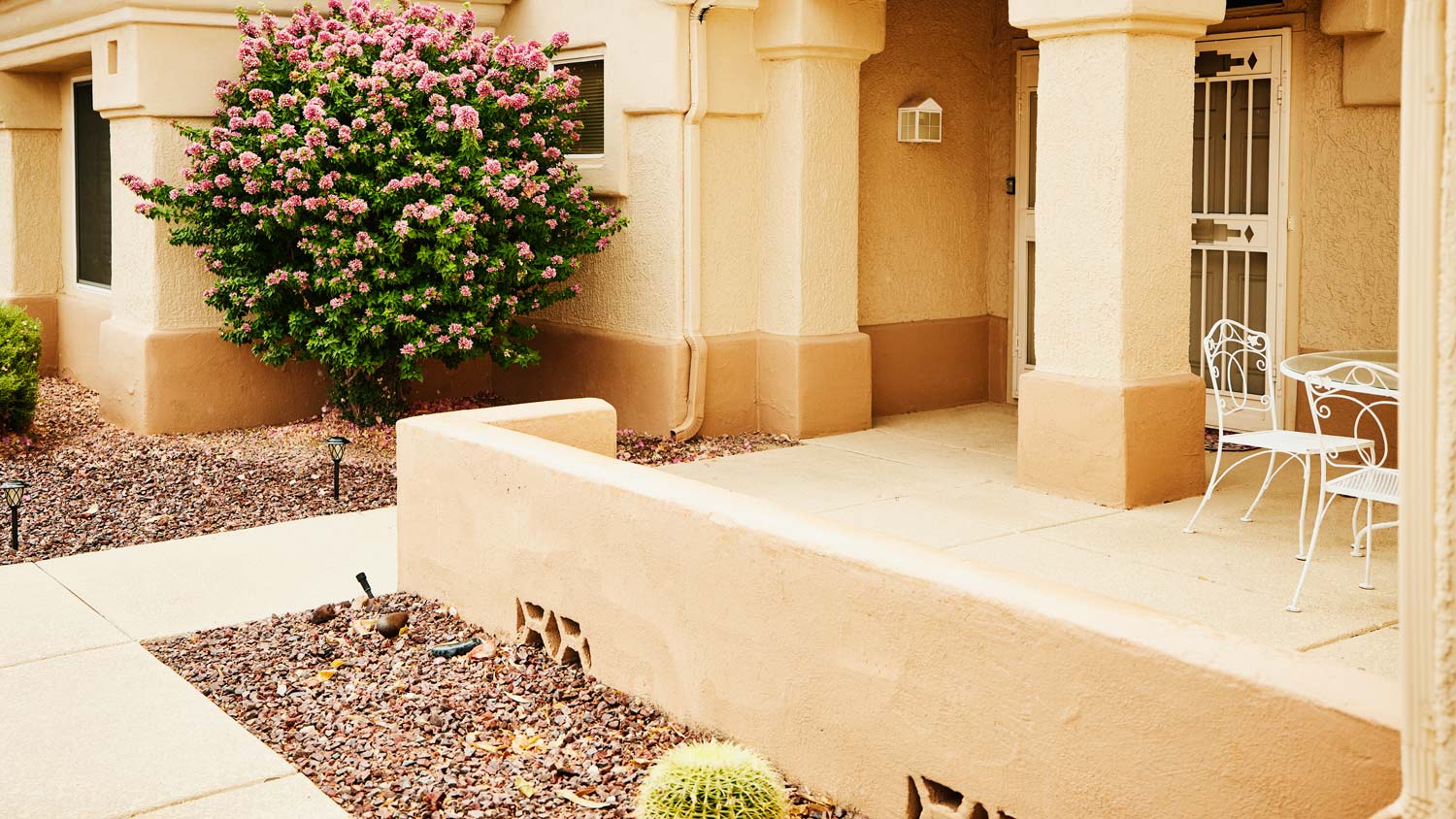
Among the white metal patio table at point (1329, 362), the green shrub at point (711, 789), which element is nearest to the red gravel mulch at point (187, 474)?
the white metal patio table at point (1329, 362)

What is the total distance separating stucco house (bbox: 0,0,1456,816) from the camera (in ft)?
24.0

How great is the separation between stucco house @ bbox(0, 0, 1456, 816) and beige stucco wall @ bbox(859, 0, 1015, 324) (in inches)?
0.8

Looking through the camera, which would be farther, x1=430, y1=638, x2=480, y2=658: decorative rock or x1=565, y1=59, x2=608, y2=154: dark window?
x1=565, y1=59, x2=608, y2=154: dark window

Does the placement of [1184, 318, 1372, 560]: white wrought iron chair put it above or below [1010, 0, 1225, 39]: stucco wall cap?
below

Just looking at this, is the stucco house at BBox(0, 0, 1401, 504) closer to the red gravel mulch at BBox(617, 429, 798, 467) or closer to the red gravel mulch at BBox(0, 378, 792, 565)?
the red gravel mulch at BBox(617, 429, 798, 467)

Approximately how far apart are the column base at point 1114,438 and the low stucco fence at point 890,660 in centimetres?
322

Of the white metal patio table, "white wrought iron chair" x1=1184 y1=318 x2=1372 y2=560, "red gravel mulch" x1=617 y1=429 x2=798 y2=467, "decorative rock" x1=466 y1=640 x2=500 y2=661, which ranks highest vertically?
→ the white metal patio table

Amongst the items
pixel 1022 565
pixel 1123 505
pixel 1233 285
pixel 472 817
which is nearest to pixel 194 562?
pixel 472 817

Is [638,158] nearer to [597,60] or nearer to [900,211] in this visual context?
[597,60]

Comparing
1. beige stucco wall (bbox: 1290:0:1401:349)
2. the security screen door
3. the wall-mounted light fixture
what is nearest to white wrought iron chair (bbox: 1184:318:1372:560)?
the security screen door

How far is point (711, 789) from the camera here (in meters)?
3.63

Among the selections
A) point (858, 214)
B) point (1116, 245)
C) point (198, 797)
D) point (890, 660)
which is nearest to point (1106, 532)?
point (1116, 245)

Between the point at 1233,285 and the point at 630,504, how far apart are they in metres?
5.77

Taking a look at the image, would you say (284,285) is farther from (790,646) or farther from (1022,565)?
(790,646)
